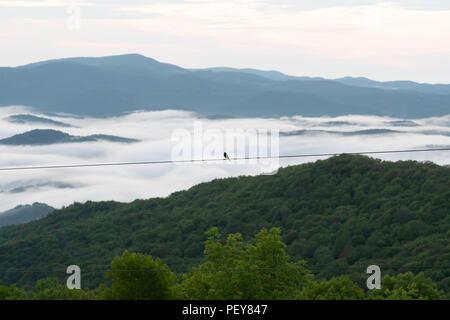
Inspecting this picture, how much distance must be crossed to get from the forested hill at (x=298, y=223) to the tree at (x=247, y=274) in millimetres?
12424

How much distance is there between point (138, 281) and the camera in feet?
59.7

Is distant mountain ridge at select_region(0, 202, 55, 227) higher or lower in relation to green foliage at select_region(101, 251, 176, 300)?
lower

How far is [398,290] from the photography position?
1806 centimetres

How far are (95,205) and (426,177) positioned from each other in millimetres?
53881

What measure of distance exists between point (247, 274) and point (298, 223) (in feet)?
134

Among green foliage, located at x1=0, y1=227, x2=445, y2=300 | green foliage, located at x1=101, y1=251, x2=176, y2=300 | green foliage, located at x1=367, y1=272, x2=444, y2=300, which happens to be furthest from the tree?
green foliage, located at x1=367, y1=272, x2=444, y2=300

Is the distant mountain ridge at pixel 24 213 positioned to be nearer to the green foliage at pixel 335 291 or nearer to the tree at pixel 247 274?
the tree at pixel 247 274

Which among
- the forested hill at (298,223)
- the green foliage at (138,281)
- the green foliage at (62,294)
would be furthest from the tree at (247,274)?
the forested hill at (298,223)

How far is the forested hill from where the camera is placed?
44.1 meters

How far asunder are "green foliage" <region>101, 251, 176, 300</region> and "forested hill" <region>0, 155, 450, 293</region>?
16.8 meters

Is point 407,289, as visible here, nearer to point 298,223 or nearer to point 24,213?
point 298,223

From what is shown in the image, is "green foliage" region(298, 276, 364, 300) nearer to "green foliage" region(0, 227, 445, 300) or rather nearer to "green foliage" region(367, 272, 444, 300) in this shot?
"green foliage" region(0, 227, 445, 300)
